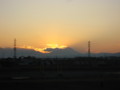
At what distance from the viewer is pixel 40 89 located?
66.2ft

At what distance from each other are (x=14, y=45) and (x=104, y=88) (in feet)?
207

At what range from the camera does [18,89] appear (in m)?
20.3

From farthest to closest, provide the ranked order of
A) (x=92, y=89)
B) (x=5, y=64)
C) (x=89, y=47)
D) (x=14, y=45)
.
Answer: (x=89, y=47), (x=14, y=45), (x=5, y=64), (x=92, y=89)

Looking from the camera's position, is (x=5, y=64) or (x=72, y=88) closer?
(x=72, y=88)

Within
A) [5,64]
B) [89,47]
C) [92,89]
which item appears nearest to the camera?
[92,89]

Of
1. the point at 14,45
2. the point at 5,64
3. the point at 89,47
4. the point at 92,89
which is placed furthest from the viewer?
the point at 89,47

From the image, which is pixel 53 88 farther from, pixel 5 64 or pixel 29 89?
pixel 5 64

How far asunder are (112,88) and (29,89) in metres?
7.98

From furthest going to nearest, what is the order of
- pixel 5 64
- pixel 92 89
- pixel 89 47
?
pixel 89 47 < pixel 5 64 < pixel 92 89

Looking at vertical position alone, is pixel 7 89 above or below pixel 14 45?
below

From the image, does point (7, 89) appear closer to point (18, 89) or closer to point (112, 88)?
point (18, 89)

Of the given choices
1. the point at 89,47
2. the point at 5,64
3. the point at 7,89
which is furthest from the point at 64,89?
the point at 89,47

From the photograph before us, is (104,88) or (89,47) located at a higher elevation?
(89,47)

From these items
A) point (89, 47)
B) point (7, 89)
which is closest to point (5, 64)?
point (89, 47)
